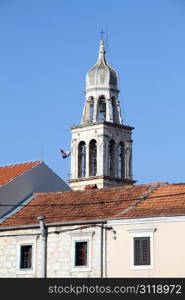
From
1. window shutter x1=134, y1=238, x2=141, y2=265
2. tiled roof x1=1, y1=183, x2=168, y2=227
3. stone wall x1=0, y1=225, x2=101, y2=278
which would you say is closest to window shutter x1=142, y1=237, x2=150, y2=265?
window shutter x1=134, y1=238, x2=141, y2=265

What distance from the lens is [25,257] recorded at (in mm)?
46719

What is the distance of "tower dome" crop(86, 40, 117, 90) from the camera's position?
110 metres

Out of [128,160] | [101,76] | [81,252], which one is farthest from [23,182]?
[128,160]

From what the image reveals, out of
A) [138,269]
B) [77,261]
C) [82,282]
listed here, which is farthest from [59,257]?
[82,282]

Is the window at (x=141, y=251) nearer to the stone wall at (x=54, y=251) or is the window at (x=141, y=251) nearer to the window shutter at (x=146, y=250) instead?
the window shutter at (x=146, y=250)

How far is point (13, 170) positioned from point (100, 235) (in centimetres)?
1117

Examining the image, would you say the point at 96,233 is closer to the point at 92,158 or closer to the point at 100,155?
the point at 100,155

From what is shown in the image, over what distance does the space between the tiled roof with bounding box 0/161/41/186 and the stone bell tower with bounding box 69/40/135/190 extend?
53.9 m

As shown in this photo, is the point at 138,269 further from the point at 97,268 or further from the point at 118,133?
the point at 118,133

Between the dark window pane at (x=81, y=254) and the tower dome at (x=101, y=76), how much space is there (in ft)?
218

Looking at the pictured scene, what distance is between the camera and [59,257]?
4525 cm

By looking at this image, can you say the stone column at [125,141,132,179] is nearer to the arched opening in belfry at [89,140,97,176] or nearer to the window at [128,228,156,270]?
the arched opening in belfry at [89,140,97,176]

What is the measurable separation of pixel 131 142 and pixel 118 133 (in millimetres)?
3490

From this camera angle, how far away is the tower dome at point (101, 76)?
110 m
